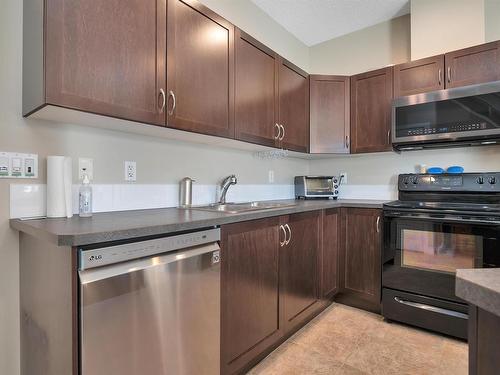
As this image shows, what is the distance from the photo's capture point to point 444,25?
2.38 metres

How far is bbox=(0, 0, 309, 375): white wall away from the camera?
1268 millimetres

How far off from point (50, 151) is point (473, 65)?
2820mm

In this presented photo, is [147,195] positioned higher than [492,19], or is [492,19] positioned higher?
[492,19]

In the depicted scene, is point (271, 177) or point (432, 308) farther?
point (271, 177)

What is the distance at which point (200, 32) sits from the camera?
1649mm

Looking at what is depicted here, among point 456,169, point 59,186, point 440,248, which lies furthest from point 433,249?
point 59,186

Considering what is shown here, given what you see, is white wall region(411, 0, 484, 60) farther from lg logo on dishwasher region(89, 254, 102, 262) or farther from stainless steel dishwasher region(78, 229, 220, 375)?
lg logo on dishwasher region(89, 254, 102, 262)

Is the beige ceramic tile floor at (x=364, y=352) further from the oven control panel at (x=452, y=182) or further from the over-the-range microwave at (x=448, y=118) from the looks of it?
the over-the-range microwave at (x=448, y=118)

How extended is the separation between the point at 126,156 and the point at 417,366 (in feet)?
6.85

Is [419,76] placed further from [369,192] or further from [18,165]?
[18,165]

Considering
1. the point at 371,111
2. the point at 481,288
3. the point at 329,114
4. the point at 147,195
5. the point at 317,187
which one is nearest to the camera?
the point at 481,288

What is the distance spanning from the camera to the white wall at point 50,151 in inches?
49.9

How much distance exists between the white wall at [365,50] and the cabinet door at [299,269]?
1776mm

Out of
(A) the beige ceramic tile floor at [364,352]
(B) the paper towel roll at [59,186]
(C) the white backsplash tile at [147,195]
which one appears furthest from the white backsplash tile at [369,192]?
(B) the paper towel roll at [59,186]
